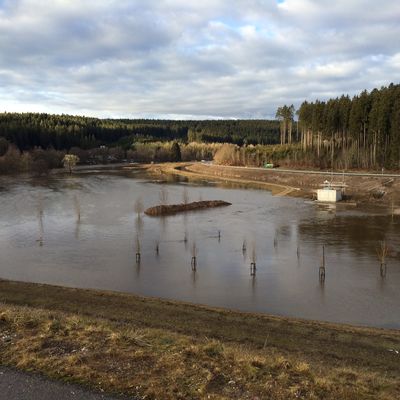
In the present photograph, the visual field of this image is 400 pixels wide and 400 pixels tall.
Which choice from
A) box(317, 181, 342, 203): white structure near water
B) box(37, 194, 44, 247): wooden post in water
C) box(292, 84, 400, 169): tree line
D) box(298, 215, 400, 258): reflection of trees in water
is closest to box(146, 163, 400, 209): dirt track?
box(317, 181, 342, 203): white structure near water

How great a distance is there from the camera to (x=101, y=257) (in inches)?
1208

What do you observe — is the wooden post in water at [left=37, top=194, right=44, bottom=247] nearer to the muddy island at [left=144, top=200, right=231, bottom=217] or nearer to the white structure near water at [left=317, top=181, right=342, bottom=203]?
the muddy island at [left=144, top=200, right=231, bottom=217]

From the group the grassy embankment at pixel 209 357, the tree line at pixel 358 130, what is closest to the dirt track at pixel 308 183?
the tree line at pixel 358 130

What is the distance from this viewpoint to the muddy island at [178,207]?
166ft

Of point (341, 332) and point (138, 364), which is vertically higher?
point (138, 364)

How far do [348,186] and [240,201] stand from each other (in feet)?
55.0

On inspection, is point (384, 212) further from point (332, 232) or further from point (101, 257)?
point (101, 257)

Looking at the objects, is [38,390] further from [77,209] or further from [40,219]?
[77,209]

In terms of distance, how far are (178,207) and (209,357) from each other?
1701 inches

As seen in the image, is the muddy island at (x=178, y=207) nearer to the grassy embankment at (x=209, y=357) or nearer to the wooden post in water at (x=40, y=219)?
the wooden post in water at (x=40, y=219)

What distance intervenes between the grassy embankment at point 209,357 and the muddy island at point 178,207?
33.0 m

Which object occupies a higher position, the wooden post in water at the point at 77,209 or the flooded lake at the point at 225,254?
the wooden post in water at the point at 77,209

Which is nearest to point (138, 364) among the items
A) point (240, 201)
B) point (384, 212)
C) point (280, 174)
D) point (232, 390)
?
point (232, 390)

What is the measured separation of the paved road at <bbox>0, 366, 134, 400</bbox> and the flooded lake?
542 inches
